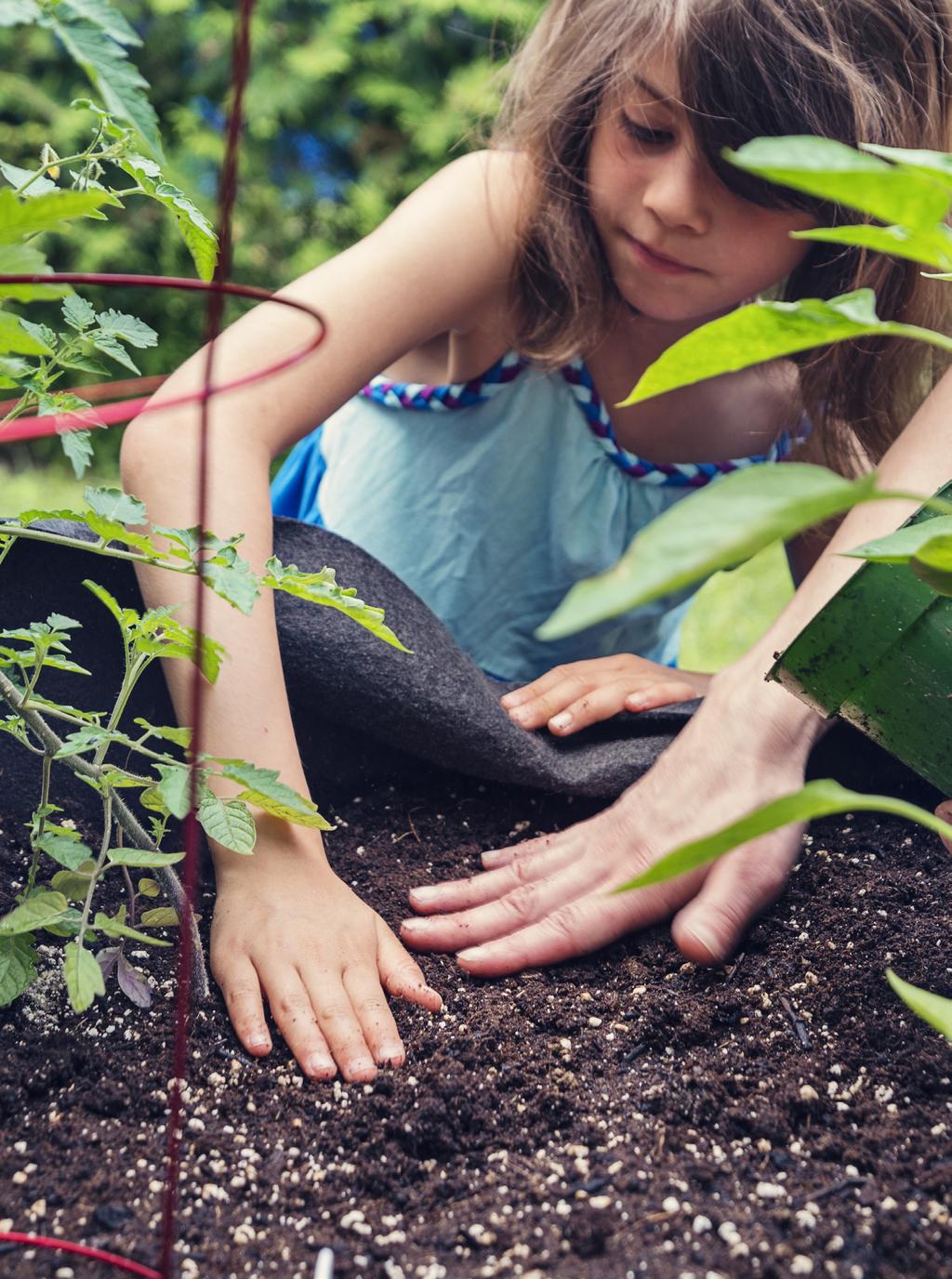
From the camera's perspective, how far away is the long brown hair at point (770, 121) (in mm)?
1166

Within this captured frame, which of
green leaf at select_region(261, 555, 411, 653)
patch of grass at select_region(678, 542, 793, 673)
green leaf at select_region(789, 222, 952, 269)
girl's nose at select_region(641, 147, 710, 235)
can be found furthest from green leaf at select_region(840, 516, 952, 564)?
patch of grass at select_region(678, 542, 793, 673)

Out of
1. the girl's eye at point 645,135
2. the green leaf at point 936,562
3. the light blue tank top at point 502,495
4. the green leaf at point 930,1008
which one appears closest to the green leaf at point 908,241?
the green leaf at point 936,562

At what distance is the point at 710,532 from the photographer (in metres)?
0.40

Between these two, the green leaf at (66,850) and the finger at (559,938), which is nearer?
the green leaf at (66,850)

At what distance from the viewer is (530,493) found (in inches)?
69.6

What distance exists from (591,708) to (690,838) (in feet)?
0.77

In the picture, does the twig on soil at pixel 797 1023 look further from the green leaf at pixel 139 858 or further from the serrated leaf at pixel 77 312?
the serrated leaf at pixel 77 312

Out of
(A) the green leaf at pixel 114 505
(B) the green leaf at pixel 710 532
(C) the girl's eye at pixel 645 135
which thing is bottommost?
(A) the green leaf at pixel 114 505

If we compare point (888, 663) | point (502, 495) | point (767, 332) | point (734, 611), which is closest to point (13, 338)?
point (767, 332)

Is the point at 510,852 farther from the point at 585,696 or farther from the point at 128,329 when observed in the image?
the point at 128,329

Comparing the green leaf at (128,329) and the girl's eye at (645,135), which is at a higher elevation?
the girl's eye at (645,135)

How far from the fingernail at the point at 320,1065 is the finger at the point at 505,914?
0.16 metres

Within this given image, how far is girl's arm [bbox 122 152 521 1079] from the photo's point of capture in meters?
0.86

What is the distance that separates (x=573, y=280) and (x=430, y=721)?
26.4 inches
